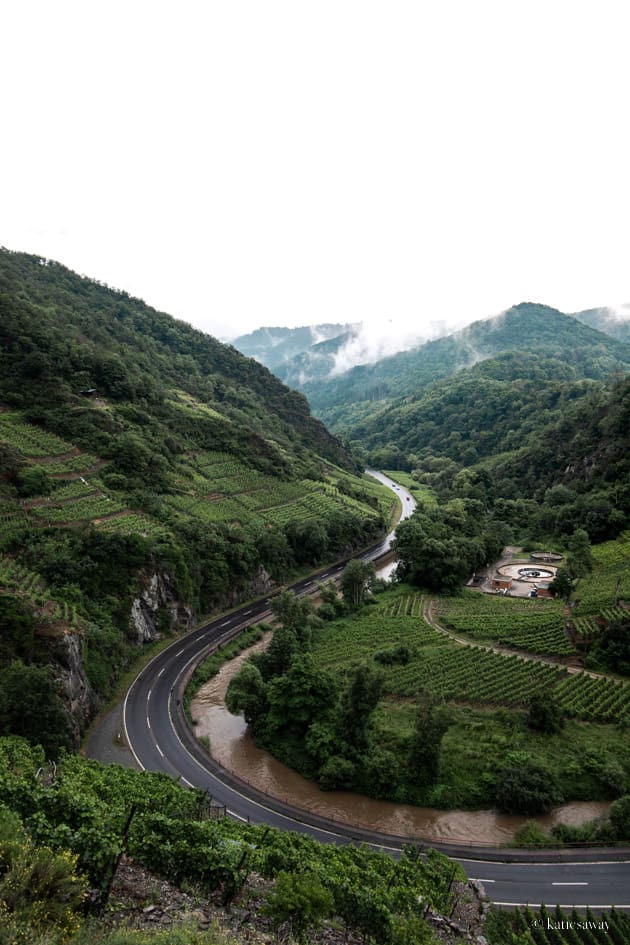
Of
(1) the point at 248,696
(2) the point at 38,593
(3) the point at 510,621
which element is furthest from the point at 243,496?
(1) the point at 248,696

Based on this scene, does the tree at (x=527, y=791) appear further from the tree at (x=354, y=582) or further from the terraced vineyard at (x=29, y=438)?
the terraced vineyard at (x=29, y=438)

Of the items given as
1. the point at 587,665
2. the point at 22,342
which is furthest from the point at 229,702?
the point at 22,342

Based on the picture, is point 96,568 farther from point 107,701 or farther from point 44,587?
point 107,701

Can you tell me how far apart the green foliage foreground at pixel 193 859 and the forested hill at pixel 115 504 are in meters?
11.4

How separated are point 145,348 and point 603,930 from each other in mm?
126311

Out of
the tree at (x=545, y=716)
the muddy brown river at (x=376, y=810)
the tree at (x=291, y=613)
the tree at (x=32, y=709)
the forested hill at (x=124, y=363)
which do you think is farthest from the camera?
the forested hill at (x=124, y=363)

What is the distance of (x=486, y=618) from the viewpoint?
182 ft

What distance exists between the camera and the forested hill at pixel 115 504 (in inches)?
1465

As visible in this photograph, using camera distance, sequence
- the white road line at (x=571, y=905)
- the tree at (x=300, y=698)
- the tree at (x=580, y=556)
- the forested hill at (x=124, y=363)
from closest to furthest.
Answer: the white road line at (x=571, y=905)
the tree at (x=300, y=698)
the tree at (x=580, y=556)
the forested hill at (x=124, y=363)

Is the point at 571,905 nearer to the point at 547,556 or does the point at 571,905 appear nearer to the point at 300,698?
the point at 300,698

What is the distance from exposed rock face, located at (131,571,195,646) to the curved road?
2289 mm

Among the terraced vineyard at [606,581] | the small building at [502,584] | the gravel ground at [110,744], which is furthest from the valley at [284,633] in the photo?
the small building at [502,584]

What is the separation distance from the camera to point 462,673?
43.7 meters

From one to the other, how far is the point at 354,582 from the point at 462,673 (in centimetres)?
2037
